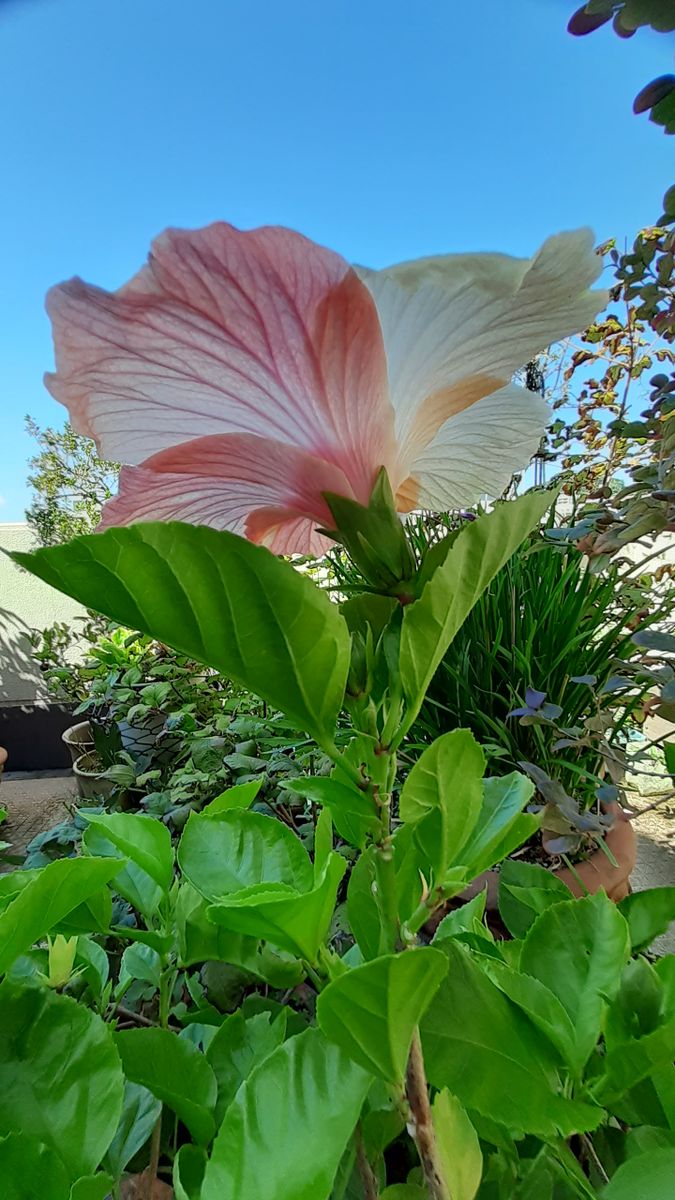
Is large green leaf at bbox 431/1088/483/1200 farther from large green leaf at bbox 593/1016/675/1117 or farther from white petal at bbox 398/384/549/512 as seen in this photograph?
white petal at bbox 398/384/549/512

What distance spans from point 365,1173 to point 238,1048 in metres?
0.06

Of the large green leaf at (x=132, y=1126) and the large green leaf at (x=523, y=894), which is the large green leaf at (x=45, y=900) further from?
the large green leaf at (x=523, y=894)

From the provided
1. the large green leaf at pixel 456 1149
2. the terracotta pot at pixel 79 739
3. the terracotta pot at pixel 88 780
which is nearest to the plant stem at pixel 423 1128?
the large green leaf at pixel 456 1149

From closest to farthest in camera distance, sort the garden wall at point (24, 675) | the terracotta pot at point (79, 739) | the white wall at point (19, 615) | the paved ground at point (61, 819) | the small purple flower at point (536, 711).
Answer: the small purple flower at point (536, 711)
the paved ground at point (61, 819)
the terracotta pot at point (79, 739)
the garden wall at point (24, 675)
the white wall at point (19, 615)

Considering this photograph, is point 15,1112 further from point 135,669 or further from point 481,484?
point 135,669

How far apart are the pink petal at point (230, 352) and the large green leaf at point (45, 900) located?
0.43 ft

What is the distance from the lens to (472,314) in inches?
7.4

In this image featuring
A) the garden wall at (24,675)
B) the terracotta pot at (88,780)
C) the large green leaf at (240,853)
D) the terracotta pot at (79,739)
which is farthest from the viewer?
the garden wall at (24,675)

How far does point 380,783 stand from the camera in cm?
18

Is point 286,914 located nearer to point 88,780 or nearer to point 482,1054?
point 482,1054

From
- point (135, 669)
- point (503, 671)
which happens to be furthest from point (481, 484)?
point (135, 669)

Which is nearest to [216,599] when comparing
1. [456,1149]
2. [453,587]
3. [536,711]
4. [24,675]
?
[453,587]

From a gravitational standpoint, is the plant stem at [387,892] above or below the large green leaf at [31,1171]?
above

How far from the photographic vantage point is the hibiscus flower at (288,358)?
18 cm
